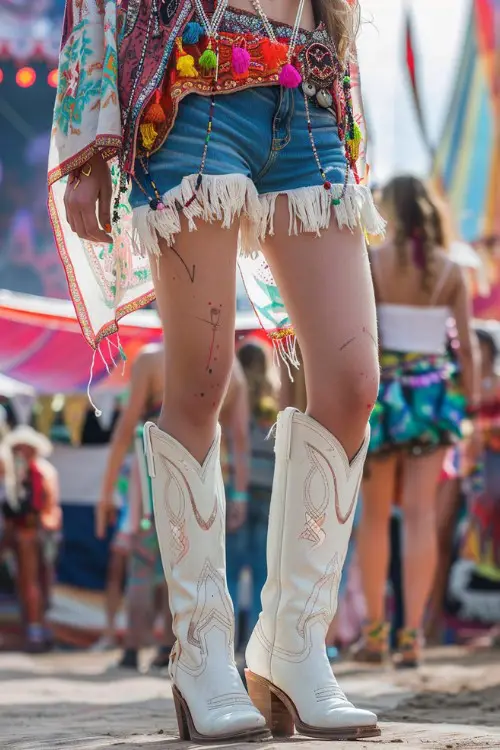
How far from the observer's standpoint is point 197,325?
2.51 meters

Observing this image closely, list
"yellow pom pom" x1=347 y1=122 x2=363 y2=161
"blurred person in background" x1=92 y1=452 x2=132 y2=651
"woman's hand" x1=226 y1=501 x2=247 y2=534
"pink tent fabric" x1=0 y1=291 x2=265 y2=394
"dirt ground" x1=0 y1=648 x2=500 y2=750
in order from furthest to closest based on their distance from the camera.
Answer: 1. "pink tent fabric" x1=0 y1=291 x2=265 y2=394
2. "blurred person in background" x1=92 y1=452 x2=132 y2=651
3. "woman's hand" x1=226 y1=501 x2=247 y2=534
4. "yellow pom pom" x1=347 y1=122 x2=363 y2=161
5. "dirt ground" x1=0 y1=648 x2=500 y2=750

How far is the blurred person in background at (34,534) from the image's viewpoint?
848 centimetres

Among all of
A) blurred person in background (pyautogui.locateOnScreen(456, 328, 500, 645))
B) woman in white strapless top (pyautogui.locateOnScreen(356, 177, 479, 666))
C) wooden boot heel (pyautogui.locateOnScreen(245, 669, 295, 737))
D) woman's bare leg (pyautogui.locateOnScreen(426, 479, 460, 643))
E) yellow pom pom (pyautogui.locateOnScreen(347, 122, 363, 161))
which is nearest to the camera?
wooden boot heel (pyautogui.locateOnScreen(245, 669, 295, 737))

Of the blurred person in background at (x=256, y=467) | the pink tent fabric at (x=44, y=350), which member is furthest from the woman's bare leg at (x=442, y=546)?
the pink tent fabric at (x=44, y=350)

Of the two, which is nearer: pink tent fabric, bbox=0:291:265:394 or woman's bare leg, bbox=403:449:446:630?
woman's bare leg, bbox=403:449:446:630

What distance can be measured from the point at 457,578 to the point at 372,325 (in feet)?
18.4

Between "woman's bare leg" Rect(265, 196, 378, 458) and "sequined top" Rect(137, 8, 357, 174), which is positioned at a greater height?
"sequined top" Rect(137, 8, 357, 174)

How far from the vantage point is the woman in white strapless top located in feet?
17.3

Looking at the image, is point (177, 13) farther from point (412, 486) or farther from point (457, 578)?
point (457, 578)

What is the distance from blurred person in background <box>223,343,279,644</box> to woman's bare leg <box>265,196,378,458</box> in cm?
306

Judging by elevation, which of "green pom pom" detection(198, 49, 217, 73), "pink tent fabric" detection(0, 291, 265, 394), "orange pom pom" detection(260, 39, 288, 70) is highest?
"pink tent fabric" detection(0, 291, 265, 394)

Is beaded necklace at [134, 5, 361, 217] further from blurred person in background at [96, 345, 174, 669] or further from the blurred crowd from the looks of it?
blurred person in background at [96, 345, 174, 669]

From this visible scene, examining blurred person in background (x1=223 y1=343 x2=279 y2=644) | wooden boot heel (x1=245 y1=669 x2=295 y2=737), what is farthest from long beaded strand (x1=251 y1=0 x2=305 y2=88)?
blurred person in background (x1=223 y1=343 x2=279 y2=644)

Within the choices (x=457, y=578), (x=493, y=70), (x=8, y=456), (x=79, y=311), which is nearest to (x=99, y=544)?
(x=8, y=456)
